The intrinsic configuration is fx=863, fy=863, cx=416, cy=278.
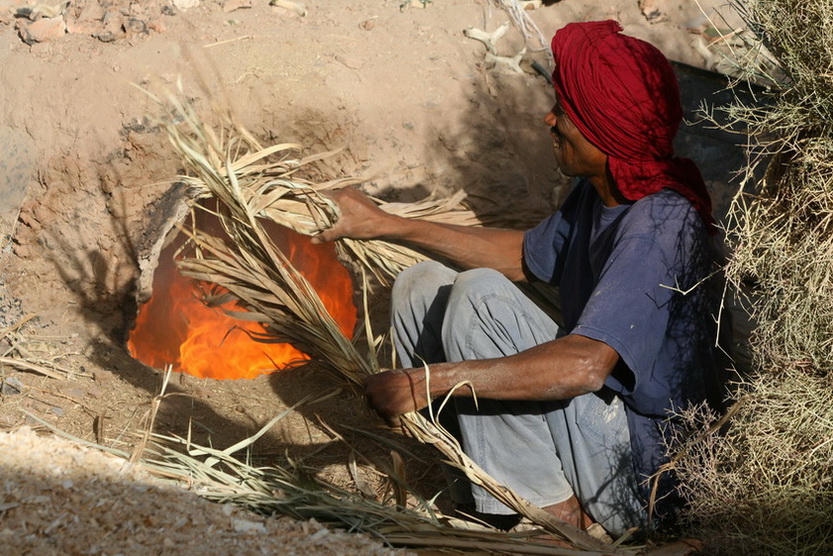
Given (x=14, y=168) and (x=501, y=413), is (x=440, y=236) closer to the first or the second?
(x=501, y=413)

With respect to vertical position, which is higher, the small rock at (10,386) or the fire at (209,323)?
the small rock at (10,386)

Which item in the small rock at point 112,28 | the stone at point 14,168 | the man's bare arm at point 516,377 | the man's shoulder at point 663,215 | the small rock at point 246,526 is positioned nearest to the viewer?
the small rock at point 246,526

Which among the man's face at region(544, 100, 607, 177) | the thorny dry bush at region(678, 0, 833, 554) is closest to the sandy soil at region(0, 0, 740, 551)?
the man's face at region(544, 100, 607, 177)

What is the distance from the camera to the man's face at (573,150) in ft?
8.57

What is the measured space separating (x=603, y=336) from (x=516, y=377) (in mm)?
256

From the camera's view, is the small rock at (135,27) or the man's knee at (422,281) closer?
the man's knee at (422,281)

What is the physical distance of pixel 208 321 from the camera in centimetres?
454

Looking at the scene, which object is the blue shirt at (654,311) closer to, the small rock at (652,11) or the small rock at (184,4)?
the small rock at (652,11)

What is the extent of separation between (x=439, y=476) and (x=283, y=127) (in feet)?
6.06

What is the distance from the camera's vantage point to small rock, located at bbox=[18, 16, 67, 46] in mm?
4457

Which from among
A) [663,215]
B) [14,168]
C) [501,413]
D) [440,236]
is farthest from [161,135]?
[663,215]

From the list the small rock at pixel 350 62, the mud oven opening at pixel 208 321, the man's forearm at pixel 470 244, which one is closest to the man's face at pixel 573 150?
the man's forearm at pixel 470 244

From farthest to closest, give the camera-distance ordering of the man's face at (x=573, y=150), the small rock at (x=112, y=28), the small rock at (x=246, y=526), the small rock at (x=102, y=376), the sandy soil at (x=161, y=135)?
the small rock at (x=112, y=28)
the sandy soil at (x=161, y=135)
the small rock at (x=102, y=376)
the man's face at (x=573, y=150)
the small rock at (x=246, y=526)

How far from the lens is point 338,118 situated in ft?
13.7
